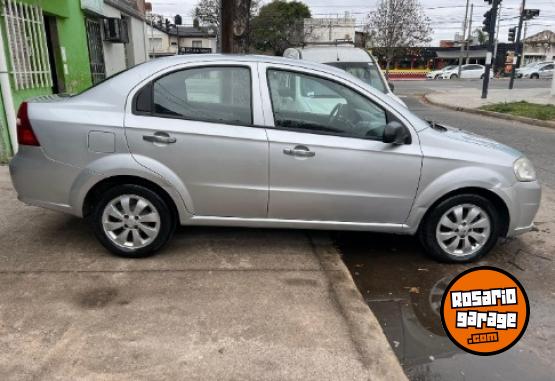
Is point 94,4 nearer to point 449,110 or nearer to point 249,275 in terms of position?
point 249,275

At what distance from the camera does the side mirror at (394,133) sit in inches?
145

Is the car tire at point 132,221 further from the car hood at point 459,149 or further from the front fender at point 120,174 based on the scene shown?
the car hood at point 459,149

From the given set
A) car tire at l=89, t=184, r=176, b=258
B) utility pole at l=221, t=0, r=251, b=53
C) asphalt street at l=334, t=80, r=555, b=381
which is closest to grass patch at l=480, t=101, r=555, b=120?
asphalt street at l=334, t=80, r=555, b=381

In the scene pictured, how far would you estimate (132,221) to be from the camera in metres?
3.85

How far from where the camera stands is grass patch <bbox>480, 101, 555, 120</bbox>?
42.8 ft

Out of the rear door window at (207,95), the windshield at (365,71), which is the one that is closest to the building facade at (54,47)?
the rear door window at (207,95)

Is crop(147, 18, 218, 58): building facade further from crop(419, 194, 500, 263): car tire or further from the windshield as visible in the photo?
crop(419, 194, 500, 263): car tire

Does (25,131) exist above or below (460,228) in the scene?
above

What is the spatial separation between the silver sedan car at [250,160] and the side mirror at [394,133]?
0.01 metres

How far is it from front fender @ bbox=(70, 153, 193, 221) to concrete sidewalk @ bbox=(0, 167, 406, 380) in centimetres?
56

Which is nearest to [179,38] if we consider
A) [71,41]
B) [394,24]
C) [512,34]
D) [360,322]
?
[394,24]

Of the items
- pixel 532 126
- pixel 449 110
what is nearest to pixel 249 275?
pixel 532 126

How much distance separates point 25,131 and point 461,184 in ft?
11.3

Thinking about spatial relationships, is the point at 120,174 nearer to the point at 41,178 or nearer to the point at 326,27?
the point at 41,178
